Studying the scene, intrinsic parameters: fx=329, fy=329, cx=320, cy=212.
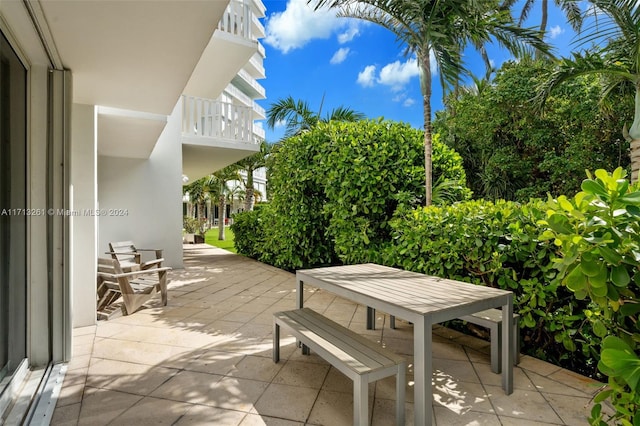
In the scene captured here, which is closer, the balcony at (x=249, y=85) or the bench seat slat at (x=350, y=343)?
the bench seat slat at (x=350, y=343)

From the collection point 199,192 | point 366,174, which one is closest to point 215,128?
point 366,174

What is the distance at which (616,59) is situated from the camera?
5.30 meters

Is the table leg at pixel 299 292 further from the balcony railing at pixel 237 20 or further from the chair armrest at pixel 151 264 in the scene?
the balcony railing at pixel 237 20

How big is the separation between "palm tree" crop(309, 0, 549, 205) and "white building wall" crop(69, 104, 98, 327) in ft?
12.7

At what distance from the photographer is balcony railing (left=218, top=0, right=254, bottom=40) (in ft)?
27.1

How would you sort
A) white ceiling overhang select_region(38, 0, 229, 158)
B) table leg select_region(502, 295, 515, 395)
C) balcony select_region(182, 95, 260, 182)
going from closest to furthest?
1. white ceiling overhang select_region(38, 0, 229, 158)
2. table leg select_region(502, 295, 515, 395)
3. balcony select_region(182, 95, 260, 182)

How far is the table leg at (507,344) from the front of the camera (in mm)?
2539

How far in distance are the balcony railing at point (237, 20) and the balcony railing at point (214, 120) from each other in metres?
1.79

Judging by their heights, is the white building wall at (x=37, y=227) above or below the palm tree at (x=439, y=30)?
below

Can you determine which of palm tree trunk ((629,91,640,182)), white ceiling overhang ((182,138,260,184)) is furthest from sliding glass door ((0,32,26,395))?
palm tree trunk ((629,91,640,182))

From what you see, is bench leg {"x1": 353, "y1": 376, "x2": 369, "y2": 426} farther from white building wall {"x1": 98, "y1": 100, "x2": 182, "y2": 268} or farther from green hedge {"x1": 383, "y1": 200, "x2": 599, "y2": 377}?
white building wall {"x1": 98, "y1": 100, "x2": 182, "y2": 268}

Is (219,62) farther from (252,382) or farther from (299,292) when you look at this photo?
(252,382)

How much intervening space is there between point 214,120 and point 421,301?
792cm

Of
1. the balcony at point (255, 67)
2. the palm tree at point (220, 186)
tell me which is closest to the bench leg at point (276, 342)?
the palm tree at point (220, 186)
